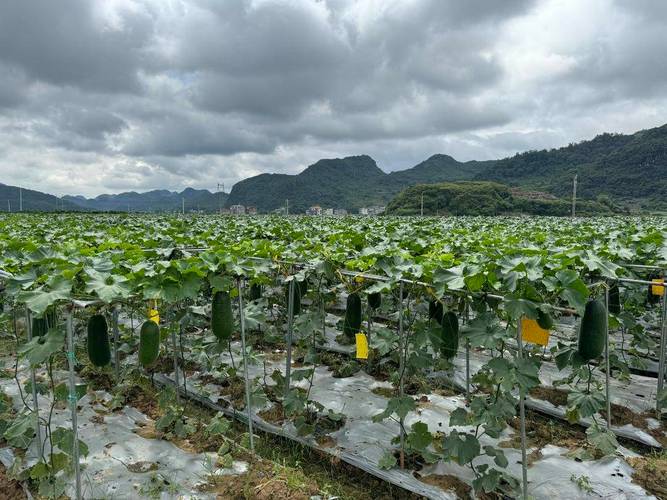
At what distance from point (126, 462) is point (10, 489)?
89 cm

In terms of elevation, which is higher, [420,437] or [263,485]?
[420,437]

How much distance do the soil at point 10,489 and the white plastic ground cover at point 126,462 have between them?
0.64 ft

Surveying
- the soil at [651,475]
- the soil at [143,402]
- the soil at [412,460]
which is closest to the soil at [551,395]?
the soil at [651,475]

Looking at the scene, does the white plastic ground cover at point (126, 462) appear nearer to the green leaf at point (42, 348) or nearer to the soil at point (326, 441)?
the soil at point (326, 441)

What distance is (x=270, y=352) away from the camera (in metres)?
7.60

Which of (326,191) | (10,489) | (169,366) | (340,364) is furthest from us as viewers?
(326,191)

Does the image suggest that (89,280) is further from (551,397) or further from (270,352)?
(551,397)

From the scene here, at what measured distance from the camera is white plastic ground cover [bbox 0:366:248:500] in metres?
3.80

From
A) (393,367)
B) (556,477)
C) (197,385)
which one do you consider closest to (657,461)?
(556,477)

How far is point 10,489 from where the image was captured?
3.85 metres

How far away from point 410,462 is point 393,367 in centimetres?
227

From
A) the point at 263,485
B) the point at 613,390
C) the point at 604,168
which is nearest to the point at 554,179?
the point at 604,168

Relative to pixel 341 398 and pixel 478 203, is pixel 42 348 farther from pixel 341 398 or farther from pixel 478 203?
pixel 478 203

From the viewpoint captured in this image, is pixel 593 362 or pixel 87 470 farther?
pixel 593 362
